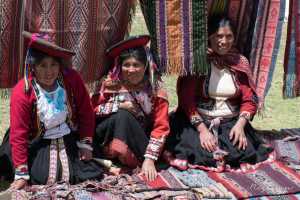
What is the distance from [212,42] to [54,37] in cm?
115

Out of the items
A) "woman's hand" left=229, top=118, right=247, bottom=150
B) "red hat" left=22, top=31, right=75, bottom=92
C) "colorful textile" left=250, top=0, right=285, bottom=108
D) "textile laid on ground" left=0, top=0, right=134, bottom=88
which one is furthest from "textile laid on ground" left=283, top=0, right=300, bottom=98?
"red hat" left=22, top=31, right=75, bottom=92

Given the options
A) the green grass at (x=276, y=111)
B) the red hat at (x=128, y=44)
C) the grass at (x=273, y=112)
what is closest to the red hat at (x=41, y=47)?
the red hat at (x=128, y=44)

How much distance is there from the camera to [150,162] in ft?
13.0

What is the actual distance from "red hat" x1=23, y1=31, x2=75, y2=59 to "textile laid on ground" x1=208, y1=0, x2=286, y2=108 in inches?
49.8

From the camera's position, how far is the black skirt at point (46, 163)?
12.1 ft

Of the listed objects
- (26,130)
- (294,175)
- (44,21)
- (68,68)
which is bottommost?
(294,175)

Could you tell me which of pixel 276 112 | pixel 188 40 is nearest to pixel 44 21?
pixel 188 40

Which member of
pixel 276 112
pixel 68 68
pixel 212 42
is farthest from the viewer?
pixel 276 112

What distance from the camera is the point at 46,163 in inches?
147

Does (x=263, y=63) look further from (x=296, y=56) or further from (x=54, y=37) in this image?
(x=54, y=37)

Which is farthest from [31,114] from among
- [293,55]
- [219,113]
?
[293,55]

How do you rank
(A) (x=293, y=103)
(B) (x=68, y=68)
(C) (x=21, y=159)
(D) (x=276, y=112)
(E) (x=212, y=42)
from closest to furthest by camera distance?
(C) (x=21, y=159)
(B) (x=68, y=68)
(E) (x=212, y=42)
(D) (x=276, y=112)
(A) (x=293, y=103)

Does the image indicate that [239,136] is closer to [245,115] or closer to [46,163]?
[245,115]

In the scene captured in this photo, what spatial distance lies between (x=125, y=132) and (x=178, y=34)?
762 millimetres
